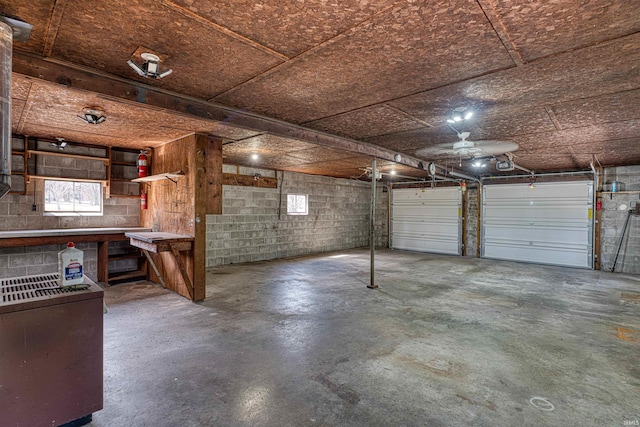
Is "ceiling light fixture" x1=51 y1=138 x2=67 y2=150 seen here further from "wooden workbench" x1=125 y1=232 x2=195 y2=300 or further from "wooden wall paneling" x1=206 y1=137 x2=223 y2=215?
"wooden wall paneling" x1=206 y1=137 x2=223 y2=215

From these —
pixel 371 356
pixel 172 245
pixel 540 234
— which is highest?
pixel 172 245

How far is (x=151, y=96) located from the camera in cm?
284

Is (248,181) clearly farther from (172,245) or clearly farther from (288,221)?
(172,245)

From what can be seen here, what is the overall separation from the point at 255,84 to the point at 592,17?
2.27 metres

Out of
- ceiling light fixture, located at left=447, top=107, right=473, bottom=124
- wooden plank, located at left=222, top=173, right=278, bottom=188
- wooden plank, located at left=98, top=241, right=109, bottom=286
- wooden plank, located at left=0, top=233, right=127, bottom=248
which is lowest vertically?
wooden plank, located at left=98, top=241, right=109, bottom=286

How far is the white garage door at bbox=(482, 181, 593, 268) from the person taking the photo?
744 centimetres

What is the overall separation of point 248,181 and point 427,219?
227 inches

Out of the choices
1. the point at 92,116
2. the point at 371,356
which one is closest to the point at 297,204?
the point at 92,116

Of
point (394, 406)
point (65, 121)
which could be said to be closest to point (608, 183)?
point (394, 406)

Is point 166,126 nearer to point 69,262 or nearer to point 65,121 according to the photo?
point 65,121

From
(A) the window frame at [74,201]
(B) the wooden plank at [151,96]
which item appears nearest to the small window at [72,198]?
(A) the window frame at [74,201]

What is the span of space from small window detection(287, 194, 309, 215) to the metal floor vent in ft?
21.8

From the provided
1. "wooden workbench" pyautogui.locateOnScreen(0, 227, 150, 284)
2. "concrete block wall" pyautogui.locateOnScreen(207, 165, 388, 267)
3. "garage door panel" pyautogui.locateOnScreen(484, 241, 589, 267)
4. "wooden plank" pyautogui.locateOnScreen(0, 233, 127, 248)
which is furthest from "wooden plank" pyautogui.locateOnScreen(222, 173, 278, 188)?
"garage door panel" pyautogui.locateOnScreen(484, 241, 589, 267)

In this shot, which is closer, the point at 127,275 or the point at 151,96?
the point at 151,96
